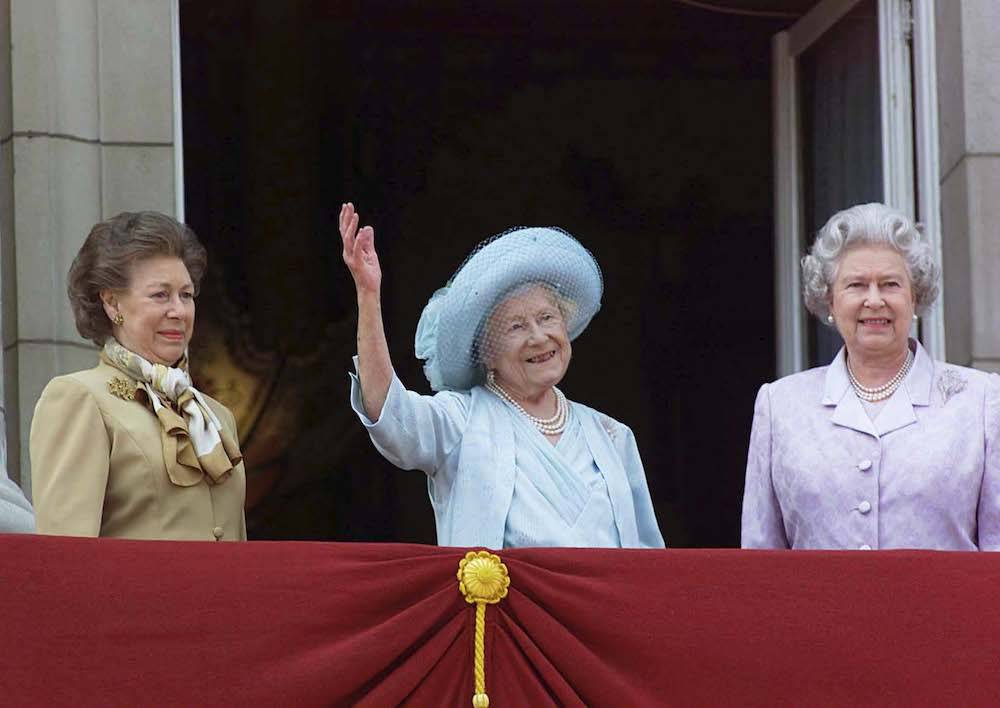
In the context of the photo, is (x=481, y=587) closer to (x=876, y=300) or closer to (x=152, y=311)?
(x=152, y=311)

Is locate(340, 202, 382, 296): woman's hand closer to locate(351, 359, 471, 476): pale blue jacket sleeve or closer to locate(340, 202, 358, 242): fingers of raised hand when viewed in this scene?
locate(340, 202, 358, 242): fingers of raised hand

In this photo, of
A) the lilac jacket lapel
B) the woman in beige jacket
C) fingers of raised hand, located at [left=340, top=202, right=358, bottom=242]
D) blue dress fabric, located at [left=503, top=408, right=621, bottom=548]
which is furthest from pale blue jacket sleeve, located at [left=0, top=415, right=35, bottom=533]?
the lilac jacket lapel

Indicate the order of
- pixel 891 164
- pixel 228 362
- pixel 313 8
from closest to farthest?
pixel 891 164, pixel 313 8, pixel 228 362

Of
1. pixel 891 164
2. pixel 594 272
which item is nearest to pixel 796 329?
pixel 891 164

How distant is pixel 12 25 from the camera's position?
7.00 meters

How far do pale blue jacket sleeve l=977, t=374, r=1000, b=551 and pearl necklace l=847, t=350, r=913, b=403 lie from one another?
0.27m

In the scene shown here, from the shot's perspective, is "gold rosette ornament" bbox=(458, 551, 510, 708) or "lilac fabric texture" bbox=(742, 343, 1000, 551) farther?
"lilac fabric texture" bbox=(742, 343, 1000, 551)

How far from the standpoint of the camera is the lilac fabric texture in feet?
17.6

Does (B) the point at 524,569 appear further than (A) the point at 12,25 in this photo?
No

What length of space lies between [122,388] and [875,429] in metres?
1.80

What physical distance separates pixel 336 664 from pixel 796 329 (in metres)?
3.66

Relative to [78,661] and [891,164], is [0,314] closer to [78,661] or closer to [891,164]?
[78,661]

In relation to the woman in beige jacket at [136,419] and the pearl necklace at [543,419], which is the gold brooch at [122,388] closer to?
the woman in beige jacket at [136,419]

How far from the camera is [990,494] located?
5.36 metres
